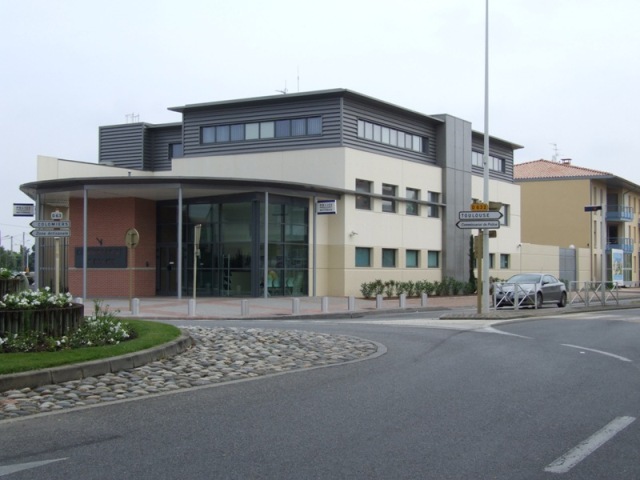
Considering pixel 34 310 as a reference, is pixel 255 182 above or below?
above

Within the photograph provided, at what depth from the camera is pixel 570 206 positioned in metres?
62.9

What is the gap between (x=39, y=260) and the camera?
35094 millimetres

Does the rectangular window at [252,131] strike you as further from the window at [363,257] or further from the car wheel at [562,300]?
the car wheel at [562,300]

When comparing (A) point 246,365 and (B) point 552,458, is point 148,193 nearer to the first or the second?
(A) point 246,365

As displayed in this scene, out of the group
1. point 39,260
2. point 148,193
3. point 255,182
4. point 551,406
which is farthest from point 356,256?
point 551,406

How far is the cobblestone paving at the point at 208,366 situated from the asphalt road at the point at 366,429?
481mm

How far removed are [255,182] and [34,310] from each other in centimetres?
2244

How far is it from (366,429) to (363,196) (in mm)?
32156

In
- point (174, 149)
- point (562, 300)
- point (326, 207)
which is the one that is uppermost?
point (174, 149)

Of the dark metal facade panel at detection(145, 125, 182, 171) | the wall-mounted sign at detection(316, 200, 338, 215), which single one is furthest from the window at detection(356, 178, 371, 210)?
the dark metal facade panel at detection(145, 125, 182, 171)

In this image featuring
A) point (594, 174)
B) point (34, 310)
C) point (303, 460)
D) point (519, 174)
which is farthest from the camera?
point (519, 174)

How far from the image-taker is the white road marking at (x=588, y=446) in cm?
573

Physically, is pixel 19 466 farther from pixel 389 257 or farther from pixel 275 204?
pixel 389 257

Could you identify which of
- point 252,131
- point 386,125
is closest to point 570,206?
point 386,125
